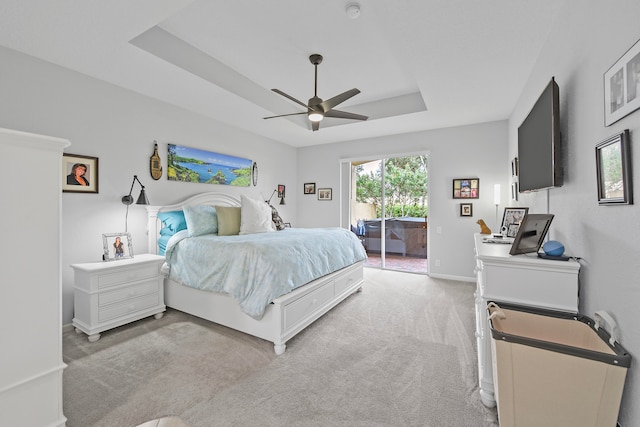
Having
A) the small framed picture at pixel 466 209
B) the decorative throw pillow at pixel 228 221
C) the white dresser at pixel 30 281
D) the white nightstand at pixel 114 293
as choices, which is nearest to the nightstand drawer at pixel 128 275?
the white nightstand at pixel 114 293

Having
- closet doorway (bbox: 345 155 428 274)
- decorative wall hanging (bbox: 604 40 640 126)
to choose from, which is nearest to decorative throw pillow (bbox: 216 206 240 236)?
closet doorway (bbox: 345 155 428 274)

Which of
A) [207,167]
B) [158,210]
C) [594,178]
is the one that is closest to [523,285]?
[594,178]

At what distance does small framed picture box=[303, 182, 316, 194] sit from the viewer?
591cm

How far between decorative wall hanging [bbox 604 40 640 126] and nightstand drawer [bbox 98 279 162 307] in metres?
3.60

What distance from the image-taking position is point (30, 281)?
4.12 feet

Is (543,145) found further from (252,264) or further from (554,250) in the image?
(252,264)

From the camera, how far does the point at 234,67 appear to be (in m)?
3.20

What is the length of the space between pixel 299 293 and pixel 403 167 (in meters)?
3.48

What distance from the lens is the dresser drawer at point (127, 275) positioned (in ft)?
8.24

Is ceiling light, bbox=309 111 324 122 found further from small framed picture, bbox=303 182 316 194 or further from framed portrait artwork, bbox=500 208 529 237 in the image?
small framed picture, bbox=303 182 316 194

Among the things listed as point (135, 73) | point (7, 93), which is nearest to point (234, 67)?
point (135, 73)

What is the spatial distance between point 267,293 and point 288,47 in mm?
2356

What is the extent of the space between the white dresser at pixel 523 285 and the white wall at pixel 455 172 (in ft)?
10.1

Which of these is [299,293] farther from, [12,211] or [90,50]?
[90,50]
